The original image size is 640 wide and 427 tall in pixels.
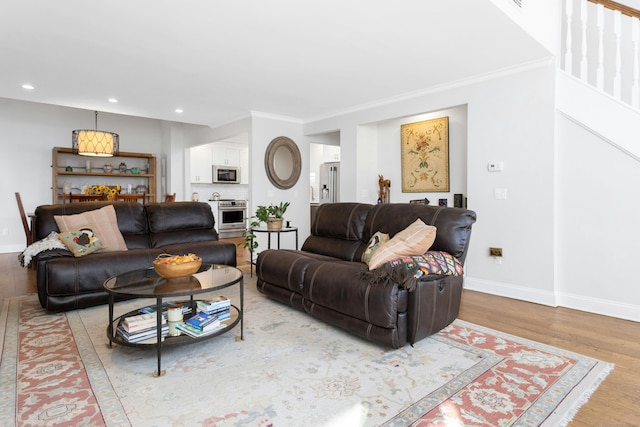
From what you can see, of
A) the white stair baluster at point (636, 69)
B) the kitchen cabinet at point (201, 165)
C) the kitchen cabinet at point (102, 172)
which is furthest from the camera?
the kitchen cabinet at point (201, 165)

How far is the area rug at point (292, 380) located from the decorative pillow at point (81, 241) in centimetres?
76

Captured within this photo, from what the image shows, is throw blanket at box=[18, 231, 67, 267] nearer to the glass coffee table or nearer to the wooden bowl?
the glass coffee table

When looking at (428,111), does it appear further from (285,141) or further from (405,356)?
(405,356)

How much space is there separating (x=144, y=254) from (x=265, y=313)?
137 centimetres

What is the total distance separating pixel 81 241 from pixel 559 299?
453 cm

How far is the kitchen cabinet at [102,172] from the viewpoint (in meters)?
6.73

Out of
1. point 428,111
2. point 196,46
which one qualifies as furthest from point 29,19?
point 428,111

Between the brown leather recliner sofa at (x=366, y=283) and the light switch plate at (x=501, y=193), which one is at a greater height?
the light switch plate at (x=501, y=193)

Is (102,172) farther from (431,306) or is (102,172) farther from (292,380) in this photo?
(431,306)

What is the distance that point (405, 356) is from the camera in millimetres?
2240

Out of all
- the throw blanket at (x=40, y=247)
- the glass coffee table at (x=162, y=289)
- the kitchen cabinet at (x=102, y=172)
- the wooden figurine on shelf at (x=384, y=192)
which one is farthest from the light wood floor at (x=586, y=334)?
the kitchen cabinet at (x=102, y=172)

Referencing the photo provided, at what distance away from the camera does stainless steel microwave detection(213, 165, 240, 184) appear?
8.09m

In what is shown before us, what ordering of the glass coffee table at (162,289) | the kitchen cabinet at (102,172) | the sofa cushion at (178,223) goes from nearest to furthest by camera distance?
the glass coffee table at (162,289), the sofa cushion at (178,223), the kitchen cabinet at (102,172)

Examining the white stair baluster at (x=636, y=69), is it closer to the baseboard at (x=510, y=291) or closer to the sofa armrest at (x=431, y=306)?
the baseboard at (x=510, y=291)
